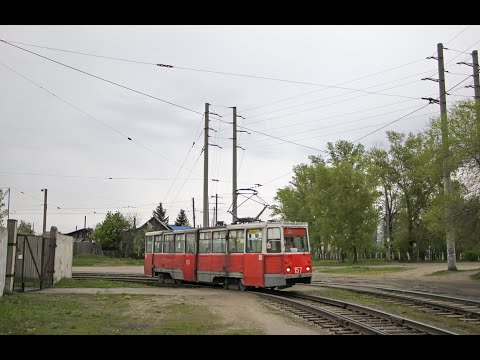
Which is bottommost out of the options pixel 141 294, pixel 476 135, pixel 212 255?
pixel 141 294

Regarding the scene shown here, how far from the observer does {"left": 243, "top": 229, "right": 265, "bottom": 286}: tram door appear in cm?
1973

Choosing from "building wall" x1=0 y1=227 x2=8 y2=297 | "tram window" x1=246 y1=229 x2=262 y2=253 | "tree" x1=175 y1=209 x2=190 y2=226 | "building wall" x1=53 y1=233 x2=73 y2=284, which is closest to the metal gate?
"building wall" x1=53 y1=233 x2=73 y2=284

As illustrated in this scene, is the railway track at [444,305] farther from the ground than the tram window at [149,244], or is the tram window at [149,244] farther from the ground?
the tram window at [149,244]

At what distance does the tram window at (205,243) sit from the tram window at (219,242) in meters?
0.42

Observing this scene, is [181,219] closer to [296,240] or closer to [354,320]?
[296,240]

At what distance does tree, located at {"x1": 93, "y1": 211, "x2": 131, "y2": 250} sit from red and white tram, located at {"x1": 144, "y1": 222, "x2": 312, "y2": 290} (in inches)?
1927

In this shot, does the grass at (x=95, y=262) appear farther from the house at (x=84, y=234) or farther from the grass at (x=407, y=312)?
the grass at (x=407, y=312)

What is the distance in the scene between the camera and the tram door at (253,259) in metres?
19.7

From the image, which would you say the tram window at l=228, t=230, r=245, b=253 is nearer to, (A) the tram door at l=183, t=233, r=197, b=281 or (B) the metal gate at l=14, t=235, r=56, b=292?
(A) the tram door at l=183, t=233, r=197, b=281

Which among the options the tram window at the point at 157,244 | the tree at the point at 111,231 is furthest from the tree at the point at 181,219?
Answer: the tram window at the point at 157,244
